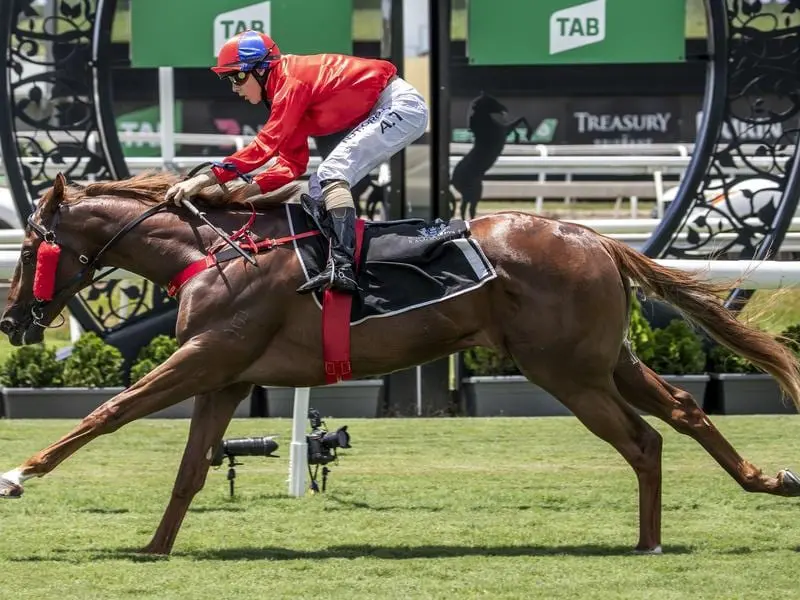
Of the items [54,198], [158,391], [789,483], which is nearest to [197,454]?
[158,391]

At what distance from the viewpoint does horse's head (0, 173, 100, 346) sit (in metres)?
5.68

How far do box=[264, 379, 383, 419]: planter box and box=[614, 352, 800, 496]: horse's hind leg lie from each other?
3.51 m

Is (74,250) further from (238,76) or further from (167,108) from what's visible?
(167,108)

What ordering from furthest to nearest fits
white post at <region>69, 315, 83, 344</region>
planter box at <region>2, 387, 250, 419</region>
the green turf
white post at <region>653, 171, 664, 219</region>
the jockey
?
white post at <region>69, 315, 83, 344</region>, white post at <region>653, 171, 664, 219</region>, planter box at <region>2, 387, 250, 419</region>, the jockey, the green turf

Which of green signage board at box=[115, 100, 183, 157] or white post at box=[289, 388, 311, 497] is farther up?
green signage board at box=[115, 100, 183, 157]

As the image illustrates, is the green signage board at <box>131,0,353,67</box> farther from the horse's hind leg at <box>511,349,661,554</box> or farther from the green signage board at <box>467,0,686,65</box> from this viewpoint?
the horse's hind leg at <box>511,349,661,554</box>

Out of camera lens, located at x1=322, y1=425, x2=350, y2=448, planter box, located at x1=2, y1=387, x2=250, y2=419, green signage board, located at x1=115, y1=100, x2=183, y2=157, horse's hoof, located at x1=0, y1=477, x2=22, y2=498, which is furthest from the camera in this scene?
green signage board, located at x1=115, y1=100, x2=183, y2=157

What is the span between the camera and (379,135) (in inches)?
225

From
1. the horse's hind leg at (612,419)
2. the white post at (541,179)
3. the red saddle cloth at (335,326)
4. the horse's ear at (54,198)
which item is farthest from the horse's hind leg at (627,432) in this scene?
the white post at (541,179)

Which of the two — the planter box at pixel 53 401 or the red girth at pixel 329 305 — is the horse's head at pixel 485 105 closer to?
the planter box at pixel 53 401

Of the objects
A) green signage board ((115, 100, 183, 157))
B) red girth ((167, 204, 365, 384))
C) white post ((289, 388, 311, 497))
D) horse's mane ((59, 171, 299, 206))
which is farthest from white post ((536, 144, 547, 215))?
red girth ((167, 204, 365, 384))

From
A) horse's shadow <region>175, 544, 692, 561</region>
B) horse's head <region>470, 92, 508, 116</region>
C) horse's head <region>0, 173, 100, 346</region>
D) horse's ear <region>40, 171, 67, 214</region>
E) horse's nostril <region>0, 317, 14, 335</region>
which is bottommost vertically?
horse's shadow <region>175, 544, 692, 561</region>

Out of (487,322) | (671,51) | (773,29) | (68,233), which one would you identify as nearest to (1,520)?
(68,233)

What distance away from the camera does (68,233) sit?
570cm
